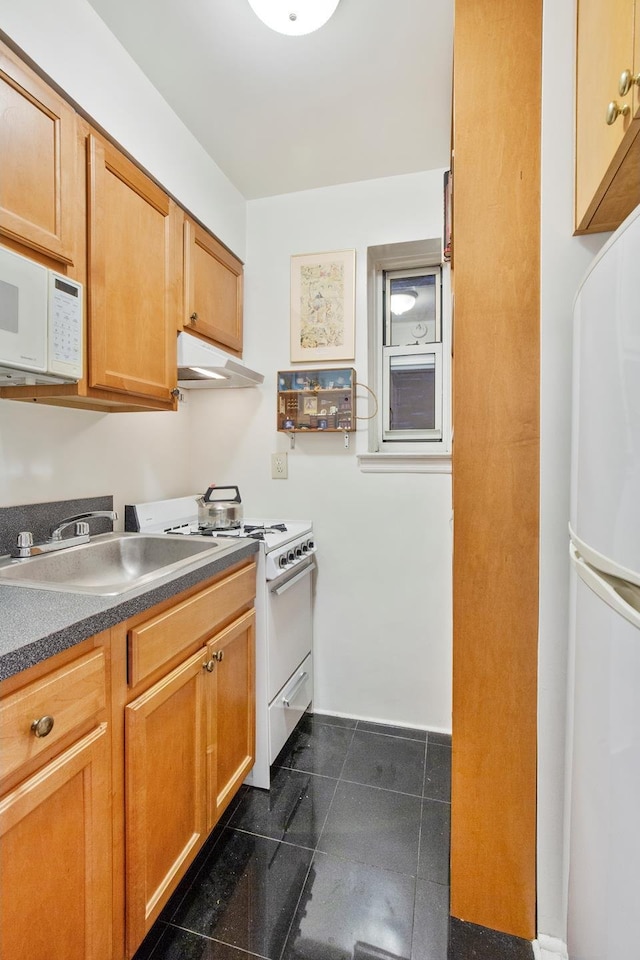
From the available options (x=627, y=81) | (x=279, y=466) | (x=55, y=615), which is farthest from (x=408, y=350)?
(x=55, y=615)

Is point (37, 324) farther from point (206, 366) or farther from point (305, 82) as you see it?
point (305, 82)

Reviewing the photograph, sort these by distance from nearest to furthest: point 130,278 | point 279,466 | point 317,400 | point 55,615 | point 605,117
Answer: point 605,117, point 55,615, point 130,278, point 317,400, point 279,466

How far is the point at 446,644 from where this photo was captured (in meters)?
2.02

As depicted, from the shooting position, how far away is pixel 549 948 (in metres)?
1.10

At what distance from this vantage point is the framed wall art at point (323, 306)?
2.10 meters

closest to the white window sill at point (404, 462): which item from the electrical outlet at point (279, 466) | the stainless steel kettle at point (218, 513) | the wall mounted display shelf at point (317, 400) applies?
the wall mounted display shelf at point (317, 400)

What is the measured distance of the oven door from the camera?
5.65 feet

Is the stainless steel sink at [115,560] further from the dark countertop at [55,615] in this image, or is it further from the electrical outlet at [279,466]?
the electrical outlet at [279,466]

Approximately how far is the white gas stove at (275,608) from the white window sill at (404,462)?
42 centimetres

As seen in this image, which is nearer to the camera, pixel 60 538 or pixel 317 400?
pixel 60 538

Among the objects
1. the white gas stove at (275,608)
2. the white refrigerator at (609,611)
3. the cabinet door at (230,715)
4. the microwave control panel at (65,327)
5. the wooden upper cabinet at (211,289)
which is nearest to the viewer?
A: the white refrigerator at (609,611)

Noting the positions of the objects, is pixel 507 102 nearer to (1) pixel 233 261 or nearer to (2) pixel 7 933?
(1) pixel 233 261

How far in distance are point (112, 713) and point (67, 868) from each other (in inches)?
10.3

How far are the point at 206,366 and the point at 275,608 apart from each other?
3.26 feet
